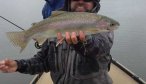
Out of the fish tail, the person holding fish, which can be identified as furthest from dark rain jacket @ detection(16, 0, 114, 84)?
the fish tail

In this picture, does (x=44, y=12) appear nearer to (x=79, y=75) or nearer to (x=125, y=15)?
(x=79, y=75)

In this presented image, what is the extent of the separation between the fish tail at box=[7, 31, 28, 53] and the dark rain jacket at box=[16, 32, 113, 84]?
45cm

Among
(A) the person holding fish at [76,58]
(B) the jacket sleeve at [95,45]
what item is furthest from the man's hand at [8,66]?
(B) the jacket sleeve at [95,45]

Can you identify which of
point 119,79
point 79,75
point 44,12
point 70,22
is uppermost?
point 70,22

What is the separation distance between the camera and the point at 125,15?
22.1m

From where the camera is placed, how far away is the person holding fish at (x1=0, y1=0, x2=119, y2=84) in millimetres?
3105

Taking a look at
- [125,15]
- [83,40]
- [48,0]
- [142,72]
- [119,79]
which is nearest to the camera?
[83,40]

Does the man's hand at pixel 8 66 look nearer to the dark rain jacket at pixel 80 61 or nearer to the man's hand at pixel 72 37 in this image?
the dark rain jacket at pixel 80 61

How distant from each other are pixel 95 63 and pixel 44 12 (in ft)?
5.95

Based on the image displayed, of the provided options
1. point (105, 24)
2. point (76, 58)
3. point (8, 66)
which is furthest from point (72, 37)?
point (8, 66)

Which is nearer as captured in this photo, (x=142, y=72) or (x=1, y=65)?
(x=1, y=65)

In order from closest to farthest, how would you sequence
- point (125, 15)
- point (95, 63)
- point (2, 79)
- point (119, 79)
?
point (95, 63) → point (119, 79) → point (2, 79) → point (125, 15)

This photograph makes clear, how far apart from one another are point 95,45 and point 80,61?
0.38m

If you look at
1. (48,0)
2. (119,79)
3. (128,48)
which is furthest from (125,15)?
(48,0)
